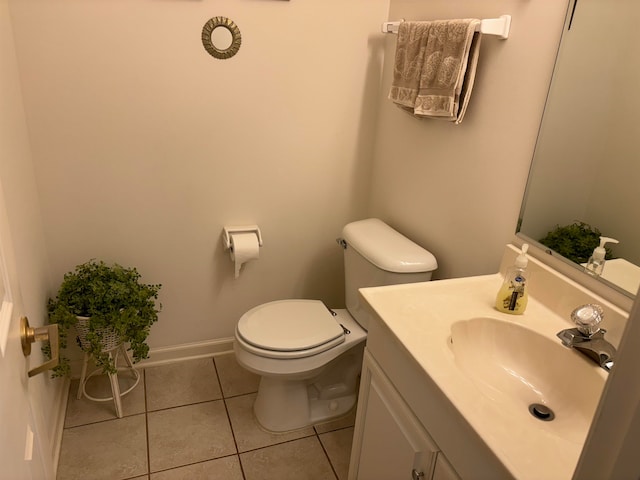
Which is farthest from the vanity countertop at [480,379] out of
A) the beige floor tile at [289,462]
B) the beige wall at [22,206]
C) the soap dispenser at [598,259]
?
the beige wall at [22,206]

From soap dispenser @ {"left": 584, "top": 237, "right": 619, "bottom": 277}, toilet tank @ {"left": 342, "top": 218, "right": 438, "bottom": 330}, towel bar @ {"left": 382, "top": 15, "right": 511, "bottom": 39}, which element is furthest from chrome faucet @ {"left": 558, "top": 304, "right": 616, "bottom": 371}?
towel bar @ {"left": 382, "top": 15, "right": 511, "bottom": 39}

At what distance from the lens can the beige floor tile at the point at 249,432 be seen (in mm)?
1923

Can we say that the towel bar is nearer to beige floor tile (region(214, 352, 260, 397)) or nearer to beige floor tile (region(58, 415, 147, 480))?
beige floor tile (region(214, 352, 260, 397))

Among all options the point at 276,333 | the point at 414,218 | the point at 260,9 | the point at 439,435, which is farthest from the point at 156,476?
the point at 260,9

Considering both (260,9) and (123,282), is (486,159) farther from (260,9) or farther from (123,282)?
(123,282)

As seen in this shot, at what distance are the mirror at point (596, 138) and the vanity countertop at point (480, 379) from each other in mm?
226

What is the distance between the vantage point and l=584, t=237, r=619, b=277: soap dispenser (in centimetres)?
118

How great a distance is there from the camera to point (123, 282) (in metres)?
1.89

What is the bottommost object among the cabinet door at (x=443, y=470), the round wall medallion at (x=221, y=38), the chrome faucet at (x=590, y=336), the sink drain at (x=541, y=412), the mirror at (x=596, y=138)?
the cabinet door at (x=443, y=470)

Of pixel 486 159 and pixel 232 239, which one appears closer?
pixel 486 159

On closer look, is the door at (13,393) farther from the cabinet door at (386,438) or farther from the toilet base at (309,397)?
the toilet base at (309,397)

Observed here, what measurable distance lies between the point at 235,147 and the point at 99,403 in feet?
4.26

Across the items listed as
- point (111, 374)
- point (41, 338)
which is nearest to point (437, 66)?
point (41, 338)

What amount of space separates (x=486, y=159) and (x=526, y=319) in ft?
1.82
